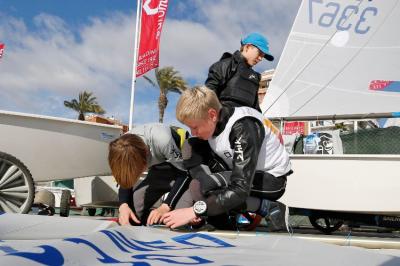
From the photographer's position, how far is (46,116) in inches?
153

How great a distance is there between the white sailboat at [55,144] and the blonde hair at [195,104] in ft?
5.85

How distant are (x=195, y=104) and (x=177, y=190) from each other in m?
0.59

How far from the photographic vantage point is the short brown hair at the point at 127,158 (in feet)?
6.99

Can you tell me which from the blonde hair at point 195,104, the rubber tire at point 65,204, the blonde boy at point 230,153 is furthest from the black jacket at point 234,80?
the rubber tire at point 65,204

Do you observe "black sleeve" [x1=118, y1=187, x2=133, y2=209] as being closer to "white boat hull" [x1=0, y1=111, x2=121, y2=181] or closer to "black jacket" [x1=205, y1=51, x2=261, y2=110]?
"black jacket" [x1=205, y1=51, x2=261, y2=110]

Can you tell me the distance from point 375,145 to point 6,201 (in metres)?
3.35

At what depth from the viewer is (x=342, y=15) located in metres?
6.91

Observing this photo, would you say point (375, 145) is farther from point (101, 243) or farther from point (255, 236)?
point (101, 243)

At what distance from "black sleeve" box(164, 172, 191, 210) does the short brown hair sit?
23cm

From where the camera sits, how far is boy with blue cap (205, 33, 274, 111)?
299 cm

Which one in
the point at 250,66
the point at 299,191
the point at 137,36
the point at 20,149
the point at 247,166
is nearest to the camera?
the point at 247,166

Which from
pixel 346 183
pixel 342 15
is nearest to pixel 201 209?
pixel 346 183

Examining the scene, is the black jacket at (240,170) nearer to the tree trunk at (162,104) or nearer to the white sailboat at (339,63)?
the white sailboat at (339,63)

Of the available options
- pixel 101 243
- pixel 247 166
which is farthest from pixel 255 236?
pixel 101 243
